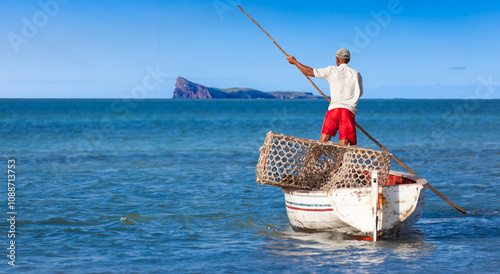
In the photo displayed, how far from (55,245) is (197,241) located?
2.02 m

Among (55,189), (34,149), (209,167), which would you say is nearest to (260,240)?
(55,189)

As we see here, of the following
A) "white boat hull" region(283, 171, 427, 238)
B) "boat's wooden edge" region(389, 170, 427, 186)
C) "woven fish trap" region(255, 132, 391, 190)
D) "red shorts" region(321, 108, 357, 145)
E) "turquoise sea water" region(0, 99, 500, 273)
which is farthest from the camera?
"red shorts" region(321, 108, 357, 145)

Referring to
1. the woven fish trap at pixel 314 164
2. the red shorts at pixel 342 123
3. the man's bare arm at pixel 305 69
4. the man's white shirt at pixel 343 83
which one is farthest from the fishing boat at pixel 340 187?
the man's bare arm at pixel 305 69

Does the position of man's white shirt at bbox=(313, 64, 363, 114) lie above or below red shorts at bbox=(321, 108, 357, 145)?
above

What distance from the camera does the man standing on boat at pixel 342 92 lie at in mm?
8156

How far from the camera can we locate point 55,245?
800 centimetres

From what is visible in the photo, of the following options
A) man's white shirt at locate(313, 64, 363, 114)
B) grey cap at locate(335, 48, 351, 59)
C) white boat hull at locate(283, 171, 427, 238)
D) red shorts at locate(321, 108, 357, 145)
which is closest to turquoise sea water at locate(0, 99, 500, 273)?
white boat hull at locate(283, 171, 427, 238)

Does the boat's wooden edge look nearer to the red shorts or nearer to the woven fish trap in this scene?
the woven fish trap

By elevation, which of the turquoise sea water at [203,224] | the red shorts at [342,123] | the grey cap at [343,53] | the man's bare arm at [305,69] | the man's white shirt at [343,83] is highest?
Answer: the grey cap at [343,53]

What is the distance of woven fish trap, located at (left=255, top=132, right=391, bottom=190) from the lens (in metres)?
8.06

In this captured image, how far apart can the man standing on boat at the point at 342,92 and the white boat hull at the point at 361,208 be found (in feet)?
3.25

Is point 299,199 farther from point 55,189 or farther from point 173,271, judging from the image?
point 55,189

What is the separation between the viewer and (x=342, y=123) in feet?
27.2

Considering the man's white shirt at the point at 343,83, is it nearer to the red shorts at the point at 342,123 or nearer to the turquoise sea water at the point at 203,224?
the red shorts at the point at 342,123
